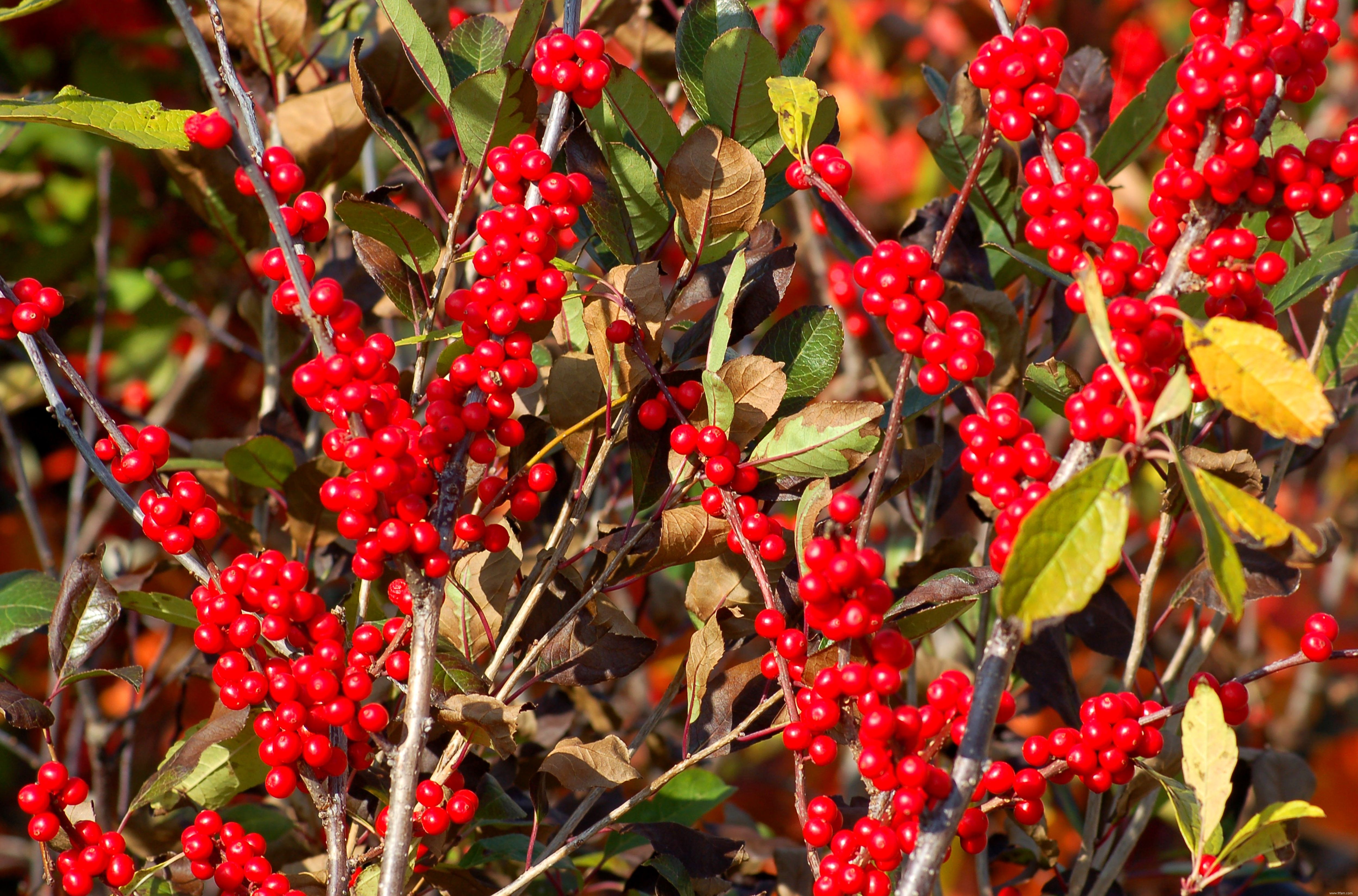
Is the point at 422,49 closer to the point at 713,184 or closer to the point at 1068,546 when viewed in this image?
the point at 713,184

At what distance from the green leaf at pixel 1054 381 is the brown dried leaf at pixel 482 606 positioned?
21.2 inches

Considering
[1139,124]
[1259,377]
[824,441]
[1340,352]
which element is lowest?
[1340,352]

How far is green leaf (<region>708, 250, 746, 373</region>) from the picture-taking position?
0.94 m

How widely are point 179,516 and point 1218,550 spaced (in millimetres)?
816

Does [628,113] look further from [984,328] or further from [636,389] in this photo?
[984,328]

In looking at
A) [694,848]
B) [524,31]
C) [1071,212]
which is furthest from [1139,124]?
[694,848]

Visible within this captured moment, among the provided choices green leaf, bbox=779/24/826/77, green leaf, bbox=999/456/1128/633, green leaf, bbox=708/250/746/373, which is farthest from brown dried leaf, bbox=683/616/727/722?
green leaf, bbox=779/24/826/77

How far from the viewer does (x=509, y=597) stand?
1197mm

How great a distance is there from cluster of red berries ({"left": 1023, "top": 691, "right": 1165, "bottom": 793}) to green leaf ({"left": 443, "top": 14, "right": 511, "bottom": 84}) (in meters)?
0.83

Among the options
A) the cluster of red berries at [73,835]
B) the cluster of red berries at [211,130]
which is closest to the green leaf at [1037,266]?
the cluster of red berries at [211,130]

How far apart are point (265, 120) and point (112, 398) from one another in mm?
1251

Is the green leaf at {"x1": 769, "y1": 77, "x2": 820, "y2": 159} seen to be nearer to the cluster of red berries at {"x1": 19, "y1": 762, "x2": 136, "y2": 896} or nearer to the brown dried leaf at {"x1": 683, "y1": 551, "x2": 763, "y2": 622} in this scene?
the brown dried leaf at {"x1": 683, "y1": 551, "x2": 763, "y2": 622}

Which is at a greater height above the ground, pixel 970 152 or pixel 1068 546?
pixel 970 152

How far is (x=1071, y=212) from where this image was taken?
0.88 metres
